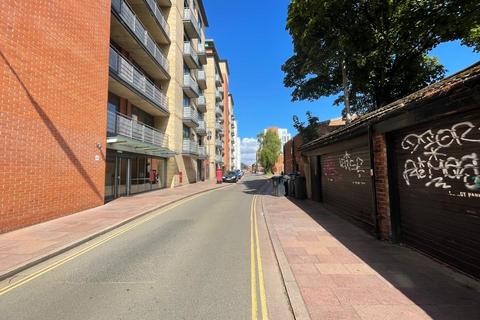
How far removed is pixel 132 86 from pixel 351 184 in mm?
14341

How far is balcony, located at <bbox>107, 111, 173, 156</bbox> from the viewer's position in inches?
608

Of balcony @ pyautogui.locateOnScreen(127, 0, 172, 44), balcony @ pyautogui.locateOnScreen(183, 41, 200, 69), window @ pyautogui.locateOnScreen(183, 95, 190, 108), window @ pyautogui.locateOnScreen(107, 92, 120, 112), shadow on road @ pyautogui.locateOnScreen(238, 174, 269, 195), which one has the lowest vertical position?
shadow on road @ pyautogui.locateOnScreen(238, 174, 269, 195)

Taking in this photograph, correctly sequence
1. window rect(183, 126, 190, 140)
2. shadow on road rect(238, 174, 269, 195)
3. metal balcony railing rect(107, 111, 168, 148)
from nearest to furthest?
metal balcony railing rect(107, 111, 168, 148), shadow on road rect(238, 174, 269, 195), window rect(183, 126, 190, 140)

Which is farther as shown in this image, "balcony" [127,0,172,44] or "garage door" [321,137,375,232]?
"balcony" [127,0,172,44]

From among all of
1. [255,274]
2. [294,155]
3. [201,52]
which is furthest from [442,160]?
[201,52]

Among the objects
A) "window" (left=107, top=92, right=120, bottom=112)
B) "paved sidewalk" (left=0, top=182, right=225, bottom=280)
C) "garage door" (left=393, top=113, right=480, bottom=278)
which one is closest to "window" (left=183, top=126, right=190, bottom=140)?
"window" (left=107, top=92, right=120, bottom=112)

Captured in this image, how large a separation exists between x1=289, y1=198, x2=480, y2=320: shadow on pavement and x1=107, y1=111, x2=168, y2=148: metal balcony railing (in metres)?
13.6

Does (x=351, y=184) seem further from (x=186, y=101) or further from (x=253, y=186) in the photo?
(x=186, y=101)

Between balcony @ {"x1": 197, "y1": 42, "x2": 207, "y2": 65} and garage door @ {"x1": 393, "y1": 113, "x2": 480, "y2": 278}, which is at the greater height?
balcony @ {"x1": 197, "y1": 42, "x2": 207, "y2": 65}

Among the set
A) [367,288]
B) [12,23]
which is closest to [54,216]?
[12,23]

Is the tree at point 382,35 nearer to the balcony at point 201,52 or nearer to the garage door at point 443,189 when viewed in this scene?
the garage door at point 443,189

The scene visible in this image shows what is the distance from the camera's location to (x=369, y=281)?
446cm

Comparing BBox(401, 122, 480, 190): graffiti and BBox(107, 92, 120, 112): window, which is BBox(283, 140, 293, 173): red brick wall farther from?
BBox(401, 122, 480, 190): graffiti

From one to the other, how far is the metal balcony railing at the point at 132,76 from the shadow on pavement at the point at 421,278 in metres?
14.7
